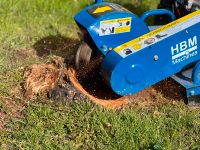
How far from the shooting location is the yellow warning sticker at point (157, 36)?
4.28m

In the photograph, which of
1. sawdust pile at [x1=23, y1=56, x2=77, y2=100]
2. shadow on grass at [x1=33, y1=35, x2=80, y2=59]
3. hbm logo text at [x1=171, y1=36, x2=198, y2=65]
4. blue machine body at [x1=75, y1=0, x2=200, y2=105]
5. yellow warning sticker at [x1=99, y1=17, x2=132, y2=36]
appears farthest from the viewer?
shadow on grass at [x1=33, y1=35, x2=80, y2=59]

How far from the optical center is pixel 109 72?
4227 mm

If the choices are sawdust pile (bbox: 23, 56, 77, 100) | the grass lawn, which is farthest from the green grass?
sawdust pile (bbox: 23, 56, 77, 100)

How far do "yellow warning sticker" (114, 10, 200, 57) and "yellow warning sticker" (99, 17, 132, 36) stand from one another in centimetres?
40

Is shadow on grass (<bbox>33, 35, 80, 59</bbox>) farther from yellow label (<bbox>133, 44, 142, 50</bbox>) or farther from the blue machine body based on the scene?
yellow label (<bbox>133, 44, 142, 50</bbox>)

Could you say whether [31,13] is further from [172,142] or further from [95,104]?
[172,142]

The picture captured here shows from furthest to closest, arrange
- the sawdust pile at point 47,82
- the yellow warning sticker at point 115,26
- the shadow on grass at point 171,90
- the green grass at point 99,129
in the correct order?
the shadow on grass at point 171,90, the yellow warning sticker at point 115,26, the sawdust pile at point 47,82, the green grass at point 99,129

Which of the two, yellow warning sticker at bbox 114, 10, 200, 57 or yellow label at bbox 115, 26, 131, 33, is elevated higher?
yellow warning sticker at bbox 114, 10, 200, 57

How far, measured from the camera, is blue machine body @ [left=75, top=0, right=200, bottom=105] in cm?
424

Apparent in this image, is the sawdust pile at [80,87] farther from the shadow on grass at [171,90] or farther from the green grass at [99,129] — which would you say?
the green grass at [99,129]

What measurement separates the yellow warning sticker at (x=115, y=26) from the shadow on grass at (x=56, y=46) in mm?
1011

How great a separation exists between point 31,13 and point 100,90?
215cm

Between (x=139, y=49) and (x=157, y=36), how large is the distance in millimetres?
224

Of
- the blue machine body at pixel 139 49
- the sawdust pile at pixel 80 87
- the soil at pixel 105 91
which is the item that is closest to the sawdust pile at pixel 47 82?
the sawdust pile at pixel 80 87
